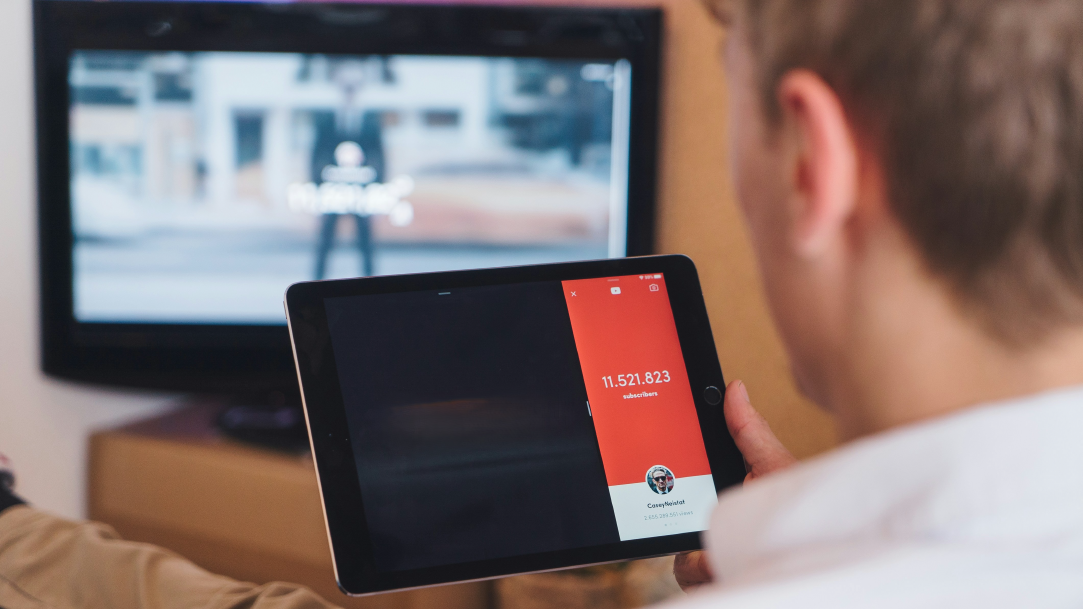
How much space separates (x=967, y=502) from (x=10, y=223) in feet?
4.39

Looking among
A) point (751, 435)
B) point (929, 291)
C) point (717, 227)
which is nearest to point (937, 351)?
point (929, 291)

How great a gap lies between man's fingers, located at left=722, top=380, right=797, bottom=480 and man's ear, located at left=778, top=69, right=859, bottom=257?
0.29 m

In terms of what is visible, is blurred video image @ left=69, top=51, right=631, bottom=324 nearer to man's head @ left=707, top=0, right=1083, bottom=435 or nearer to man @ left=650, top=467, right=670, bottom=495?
man @ left=650, top=467, right=670, bottom=495

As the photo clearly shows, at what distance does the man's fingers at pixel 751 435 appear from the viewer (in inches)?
24.1

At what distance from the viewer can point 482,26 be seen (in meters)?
1.27

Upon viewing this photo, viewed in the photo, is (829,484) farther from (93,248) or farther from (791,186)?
(93,248)

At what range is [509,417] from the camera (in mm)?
607

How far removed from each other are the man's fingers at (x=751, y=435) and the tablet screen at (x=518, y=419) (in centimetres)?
3

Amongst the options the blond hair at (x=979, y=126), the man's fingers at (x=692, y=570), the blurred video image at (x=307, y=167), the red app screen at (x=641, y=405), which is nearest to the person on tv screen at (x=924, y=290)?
the blond hair at (x=979, y=126)

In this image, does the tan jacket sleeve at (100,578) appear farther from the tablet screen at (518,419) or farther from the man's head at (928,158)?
the man's head at (928,158)

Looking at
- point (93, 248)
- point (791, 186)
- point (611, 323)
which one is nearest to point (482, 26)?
point (93, 248)

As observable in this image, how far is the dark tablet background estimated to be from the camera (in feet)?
1.85

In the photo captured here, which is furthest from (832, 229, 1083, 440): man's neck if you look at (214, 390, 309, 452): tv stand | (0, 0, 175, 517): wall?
(0, 0, 175, 517): wall

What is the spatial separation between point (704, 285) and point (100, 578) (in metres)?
1.02
